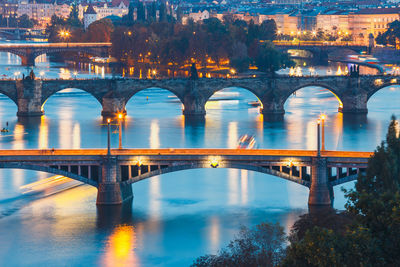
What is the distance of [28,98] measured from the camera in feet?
268

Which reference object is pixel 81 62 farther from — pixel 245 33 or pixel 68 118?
pixel 68 118

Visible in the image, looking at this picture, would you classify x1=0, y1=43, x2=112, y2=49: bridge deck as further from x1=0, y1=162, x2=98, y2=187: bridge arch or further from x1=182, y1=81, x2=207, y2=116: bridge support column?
x1=0, y1=162, x2=98, y2=187: bridge arch

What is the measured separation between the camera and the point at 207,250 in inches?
1565

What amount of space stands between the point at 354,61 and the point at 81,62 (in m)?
38.6

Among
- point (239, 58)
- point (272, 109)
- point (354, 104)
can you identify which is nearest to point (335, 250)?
point (272, 109)

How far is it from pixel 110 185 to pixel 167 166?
8.95 feet

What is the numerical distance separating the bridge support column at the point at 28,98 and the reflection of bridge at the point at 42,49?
41.7 meters

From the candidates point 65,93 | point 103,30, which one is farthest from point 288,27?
point 65,93

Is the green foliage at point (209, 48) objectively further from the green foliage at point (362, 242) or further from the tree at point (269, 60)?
the green foliage at point (362, 242)

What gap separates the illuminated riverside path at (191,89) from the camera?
8181 cm

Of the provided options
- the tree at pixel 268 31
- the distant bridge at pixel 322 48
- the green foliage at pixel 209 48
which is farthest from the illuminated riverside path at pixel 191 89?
the distant bridge at pixel 322 48

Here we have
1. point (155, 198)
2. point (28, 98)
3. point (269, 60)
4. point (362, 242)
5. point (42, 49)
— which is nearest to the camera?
point (362, 242)

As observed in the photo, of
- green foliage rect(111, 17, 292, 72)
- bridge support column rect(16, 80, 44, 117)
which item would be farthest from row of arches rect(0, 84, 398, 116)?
bridge support column rect(16, 80, 44, 117)

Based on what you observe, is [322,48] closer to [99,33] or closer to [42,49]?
[99,33]
